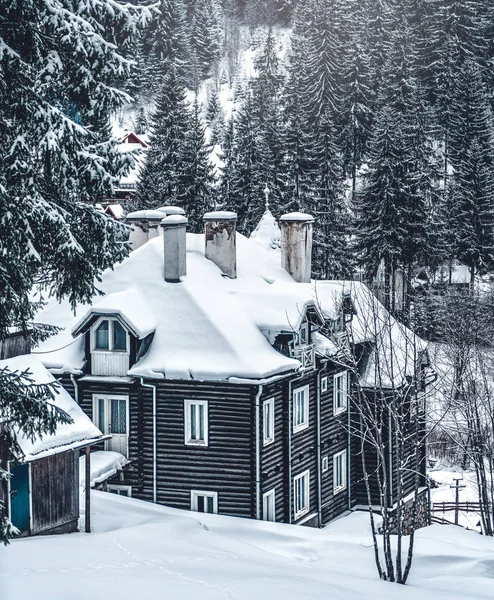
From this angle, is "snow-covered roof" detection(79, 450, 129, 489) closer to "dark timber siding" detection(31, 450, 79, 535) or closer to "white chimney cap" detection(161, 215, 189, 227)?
"dark timber siding" detection(31, 450, 79, 535)

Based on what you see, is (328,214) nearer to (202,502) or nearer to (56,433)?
(202,502)

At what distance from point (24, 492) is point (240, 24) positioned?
140 metres

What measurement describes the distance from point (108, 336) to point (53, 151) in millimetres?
17147

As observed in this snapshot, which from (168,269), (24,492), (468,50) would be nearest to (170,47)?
(468,50)

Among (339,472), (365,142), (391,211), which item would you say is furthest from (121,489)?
(365,142)

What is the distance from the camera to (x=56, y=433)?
19.8m

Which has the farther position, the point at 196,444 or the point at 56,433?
the point at 196,444

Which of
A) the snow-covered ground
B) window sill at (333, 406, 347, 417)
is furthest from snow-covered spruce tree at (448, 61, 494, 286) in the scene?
the snow-covered ground

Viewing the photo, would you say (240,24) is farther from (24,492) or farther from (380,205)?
(24,492)

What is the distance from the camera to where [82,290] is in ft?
38.5

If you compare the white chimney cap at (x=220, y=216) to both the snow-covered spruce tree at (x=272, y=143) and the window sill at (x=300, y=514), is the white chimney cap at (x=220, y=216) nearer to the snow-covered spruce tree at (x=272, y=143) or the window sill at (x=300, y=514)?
the window sill at (x=300, y=514)

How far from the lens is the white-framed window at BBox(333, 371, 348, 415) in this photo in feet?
103

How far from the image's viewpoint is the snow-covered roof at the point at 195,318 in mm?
26438

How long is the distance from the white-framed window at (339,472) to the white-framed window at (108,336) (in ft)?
27.3
